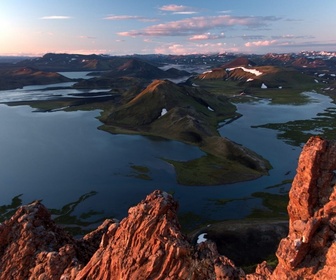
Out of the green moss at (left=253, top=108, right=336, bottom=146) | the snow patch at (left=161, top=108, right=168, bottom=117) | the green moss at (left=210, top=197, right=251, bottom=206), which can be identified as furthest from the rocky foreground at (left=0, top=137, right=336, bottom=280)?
the snow patch at (left=161, top=108, right=168, bottom=117)

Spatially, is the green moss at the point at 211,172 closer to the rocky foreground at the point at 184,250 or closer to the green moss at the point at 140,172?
the green moss at the point at 140,172

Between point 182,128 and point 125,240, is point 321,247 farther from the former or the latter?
point 182,128

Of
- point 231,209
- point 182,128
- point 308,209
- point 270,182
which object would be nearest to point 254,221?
point 231,209

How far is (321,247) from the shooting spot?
19.5 metres

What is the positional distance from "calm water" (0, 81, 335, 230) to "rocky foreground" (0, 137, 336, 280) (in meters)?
55.8

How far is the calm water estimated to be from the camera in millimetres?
90438

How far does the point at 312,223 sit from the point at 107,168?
98.8 m

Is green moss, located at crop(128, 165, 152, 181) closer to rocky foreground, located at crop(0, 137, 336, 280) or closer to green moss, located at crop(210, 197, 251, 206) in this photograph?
green moss, located at crop(210, 197, 251, 206)

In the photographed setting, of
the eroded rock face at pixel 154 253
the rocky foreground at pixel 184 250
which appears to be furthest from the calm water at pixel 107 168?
the eroded rock face at pixel 154 253

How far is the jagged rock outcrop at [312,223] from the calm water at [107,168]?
61083mm

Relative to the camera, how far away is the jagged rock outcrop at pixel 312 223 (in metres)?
19.2

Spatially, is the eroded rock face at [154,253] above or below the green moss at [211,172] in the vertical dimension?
above

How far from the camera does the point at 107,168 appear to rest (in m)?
114

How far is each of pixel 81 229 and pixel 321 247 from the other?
210 feet
